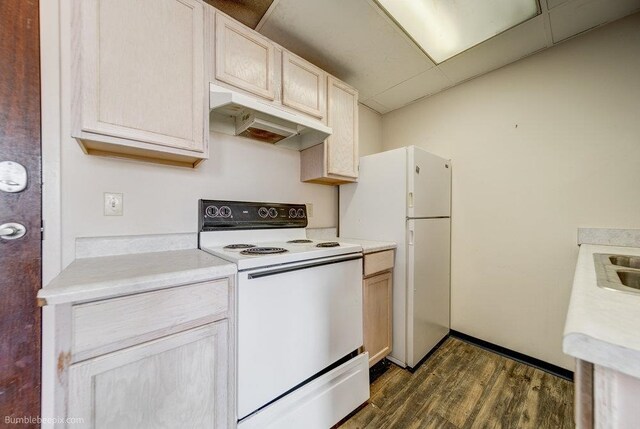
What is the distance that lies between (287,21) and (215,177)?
1057 millimetres

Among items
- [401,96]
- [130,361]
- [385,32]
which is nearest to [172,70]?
[130,361]

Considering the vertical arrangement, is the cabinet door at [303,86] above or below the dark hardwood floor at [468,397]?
above

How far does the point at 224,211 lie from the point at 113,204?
542 millimetres

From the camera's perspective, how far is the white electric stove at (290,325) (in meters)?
1.05

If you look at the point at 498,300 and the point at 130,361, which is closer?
the point at 130,361

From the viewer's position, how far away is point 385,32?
160cm

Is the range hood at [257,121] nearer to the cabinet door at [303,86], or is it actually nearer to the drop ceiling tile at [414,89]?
the cabinet door at [303,86]

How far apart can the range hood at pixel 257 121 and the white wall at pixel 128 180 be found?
0.08 m

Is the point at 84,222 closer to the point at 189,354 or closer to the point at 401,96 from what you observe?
the point at 189,354

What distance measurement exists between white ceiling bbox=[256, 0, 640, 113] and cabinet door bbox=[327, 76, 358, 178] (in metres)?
0.21

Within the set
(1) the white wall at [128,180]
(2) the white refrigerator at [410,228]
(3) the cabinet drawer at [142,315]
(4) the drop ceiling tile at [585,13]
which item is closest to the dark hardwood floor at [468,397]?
(2) the white refrigerator at [410,228]

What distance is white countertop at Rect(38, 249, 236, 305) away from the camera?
703 mm

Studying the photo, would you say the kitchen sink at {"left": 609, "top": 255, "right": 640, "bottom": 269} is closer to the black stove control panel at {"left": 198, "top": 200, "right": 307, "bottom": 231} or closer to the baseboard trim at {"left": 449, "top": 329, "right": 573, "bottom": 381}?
the baseboard trim at {"left": 449, "top": 329, "right": 573, "bottom": 381}

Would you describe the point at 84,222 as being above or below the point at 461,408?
above
